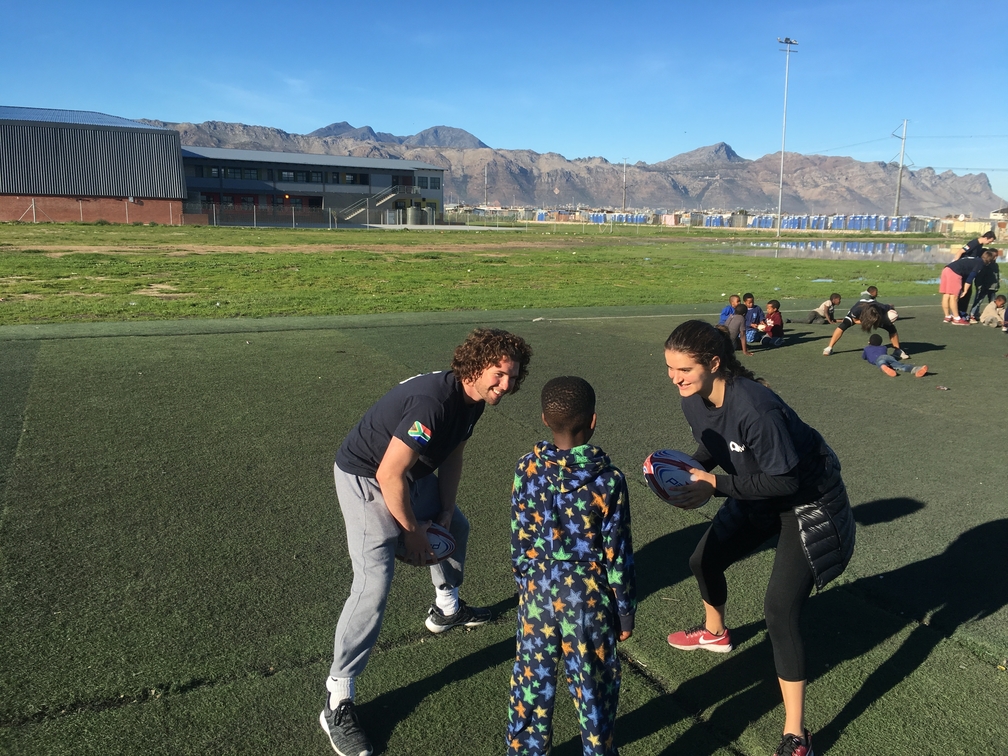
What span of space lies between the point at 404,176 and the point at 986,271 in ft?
240

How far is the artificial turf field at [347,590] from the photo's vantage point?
3.27 meters

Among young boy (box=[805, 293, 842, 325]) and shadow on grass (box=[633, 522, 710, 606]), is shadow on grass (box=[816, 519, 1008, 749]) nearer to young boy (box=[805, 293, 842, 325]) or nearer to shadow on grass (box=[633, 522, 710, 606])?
shadow on grass (box=[633, 522, 710, 606])

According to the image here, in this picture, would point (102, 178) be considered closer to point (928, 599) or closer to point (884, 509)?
point (884, 509)

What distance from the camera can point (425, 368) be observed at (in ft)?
33.0

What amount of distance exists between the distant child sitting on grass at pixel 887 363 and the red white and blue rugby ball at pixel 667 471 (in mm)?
8240

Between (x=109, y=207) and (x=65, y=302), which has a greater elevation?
(x=109, y=207)

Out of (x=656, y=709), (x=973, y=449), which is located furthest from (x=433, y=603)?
(x=973, y=449)

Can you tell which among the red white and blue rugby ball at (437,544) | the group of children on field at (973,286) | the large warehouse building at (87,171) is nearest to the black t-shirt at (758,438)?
the red white and blue rugby ball at (437,544)

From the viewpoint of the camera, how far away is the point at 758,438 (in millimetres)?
3066

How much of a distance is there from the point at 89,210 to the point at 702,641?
6559 centimetres

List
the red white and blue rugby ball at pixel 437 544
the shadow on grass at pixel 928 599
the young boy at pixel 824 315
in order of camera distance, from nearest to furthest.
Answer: the red white and blue rugby ball at pixel 437 544 < the shadow on grass at pixel 928 599 < the young boy at pixel 824 315

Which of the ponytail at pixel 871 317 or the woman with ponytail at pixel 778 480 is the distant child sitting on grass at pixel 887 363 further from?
the woman with ponytail at pixel 778 480

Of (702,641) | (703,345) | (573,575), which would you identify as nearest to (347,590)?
(702,641)

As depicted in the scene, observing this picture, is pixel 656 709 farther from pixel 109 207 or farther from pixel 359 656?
pixel 109 207
